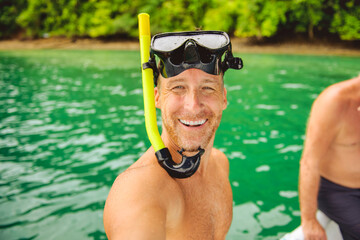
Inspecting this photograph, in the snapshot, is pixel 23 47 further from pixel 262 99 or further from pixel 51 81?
pixel 262 99

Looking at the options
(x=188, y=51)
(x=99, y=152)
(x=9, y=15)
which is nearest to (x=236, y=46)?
(x=99, y=152)

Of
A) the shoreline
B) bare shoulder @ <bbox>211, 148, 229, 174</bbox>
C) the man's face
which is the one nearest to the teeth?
the man's face

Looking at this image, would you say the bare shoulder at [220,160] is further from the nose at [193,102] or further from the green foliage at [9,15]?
the green foliage at [9,15]

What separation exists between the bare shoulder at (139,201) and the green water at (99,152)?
88.6 inches

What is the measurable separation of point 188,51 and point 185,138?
57 cm

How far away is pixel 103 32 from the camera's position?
113ft

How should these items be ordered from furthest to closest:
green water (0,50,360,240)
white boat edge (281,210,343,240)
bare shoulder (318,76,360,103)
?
green water (0,50,360,240) < white boat edge (281,210,343,240) < bare shoulder (318,76,360,103)

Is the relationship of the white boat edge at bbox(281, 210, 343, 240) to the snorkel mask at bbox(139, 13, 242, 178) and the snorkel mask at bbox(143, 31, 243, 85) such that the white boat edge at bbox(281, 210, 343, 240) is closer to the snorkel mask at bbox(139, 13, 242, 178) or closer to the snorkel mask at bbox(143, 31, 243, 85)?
the snorkel mask at bbox(139, 13, 242, 178)

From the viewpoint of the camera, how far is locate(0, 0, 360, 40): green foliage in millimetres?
25750

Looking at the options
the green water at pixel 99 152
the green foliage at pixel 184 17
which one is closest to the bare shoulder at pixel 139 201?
the green water at pixel 99 152

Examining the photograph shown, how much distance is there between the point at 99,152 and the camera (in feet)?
17.5

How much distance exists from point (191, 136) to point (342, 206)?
166 cm

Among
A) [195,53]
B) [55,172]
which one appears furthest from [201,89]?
[55,172]

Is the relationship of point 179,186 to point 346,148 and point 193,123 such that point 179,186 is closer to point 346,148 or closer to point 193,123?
point 193,123
